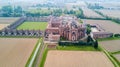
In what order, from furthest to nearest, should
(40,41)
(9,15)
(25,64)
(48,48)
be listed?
1. (9,15)
2. (40,41)
3. (48,48)
4. (25,64)

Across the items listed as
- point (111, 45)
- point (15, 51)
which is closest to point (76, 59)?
point (15, 51)

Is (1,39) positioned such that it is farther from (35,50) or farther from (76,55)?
(76,55)

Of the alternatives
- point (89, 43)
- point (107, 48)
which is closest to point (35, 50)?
point (89, 43)

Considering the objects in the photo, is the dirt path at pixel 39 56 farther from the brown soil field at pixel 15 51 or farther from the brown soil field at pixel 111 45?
the brown soil field at pixel 111 45

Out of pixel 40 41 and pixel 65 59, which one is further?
pixel 40 41

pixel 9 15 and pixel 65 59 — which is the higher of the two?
pixel 9 15

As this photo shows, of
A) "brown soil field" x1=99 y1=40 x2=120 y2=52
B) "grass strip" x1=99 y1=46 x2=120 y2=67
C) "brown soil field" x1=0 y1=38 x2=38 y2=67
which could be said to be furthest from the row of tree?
"grass strip" x1=99 y1=46 x2=120 y2=67

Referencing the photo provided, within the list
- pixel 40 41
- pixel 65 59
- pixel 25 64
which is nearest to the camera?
pixel 25 64

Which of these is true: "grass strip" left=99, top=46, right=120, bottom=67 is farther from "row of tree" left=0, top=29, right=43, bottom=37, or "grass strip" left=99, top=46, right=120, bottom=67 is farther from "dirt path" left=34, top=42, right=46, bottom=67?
"row of tree" left=0, top=29, right=43, bottom=37

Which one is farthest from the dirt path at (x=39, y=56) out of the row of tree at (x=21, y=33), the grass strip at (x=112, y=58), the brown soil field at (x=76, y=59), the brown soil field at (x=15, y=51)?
the grass strip at (x=112, y=58)
